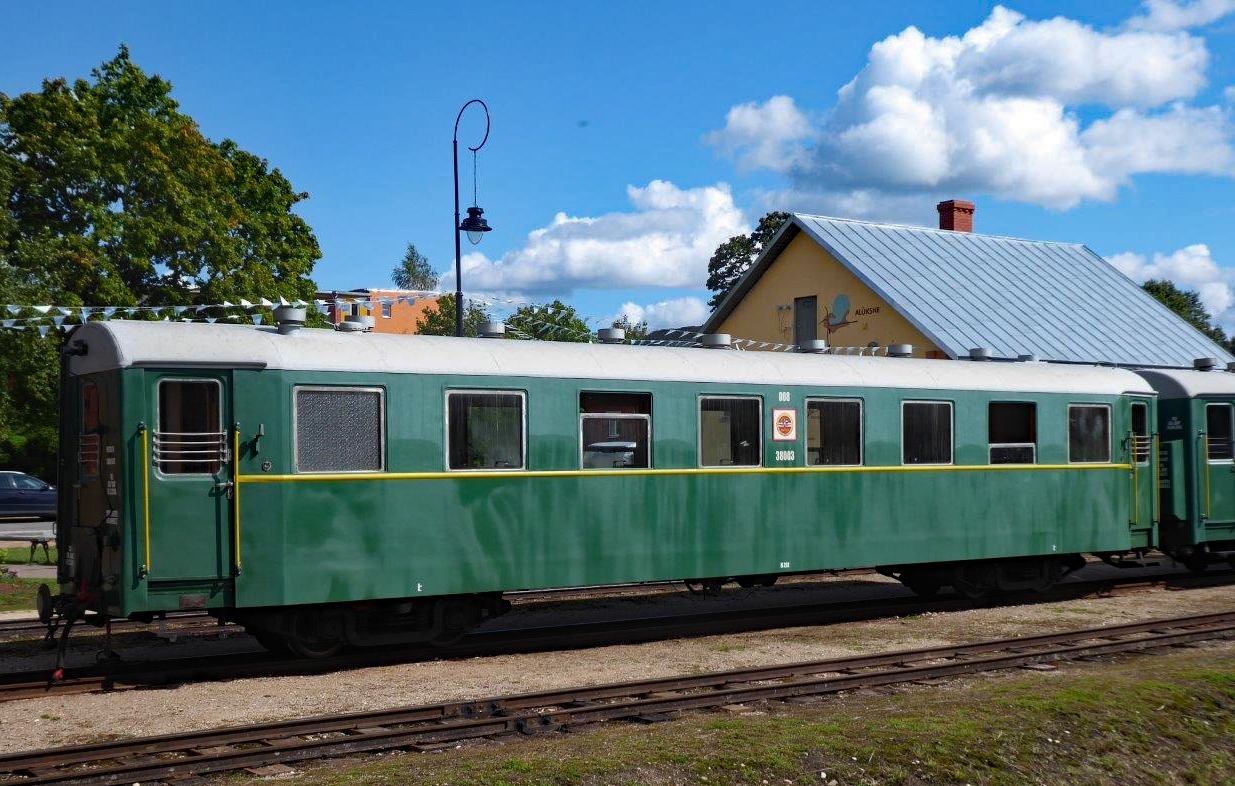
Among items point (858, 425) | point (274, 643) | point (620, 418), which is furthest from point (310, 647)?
point (858, 425)

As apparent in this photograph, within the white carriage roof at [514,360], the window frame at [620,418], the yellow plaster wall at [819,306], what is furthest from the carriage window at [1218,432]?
the yellow plaster wall at [819,306]

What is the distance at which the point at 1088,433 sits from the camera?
17.1m

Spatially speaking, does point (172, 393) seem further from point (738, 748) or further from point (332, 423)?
point (738, 748)

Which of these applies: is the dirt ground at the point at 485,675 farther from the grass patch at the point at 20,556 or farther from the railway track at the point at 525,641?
the grass patch at the point at 20,556

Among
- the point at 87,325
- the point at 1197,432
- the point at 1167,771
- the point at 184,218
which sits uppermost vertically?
the point at 184,218

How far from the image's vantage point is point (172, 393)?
11016 millimetres

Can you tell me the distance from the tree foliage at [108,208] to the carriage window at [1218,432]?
2530cm

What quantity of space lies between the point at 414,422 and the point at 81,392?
10.3 feet

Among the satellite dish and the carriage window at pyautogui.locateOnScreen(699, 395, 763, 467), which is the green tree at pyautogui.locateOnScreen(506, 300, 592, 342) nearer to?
the satellite dish

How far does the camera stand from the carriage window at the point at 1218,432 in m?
18.4

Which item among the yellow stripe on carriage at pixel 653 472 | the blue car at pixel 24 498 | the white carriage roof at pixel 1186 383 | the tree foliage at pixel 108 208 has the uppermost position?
the tree foliage at pixel 108 208

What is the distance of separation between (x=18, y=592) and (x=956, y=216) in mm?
29154

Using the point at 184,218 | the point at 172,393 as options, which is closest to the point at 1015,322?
the point at 184,218

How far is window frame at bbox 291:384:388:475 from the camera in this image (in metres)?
11.4
